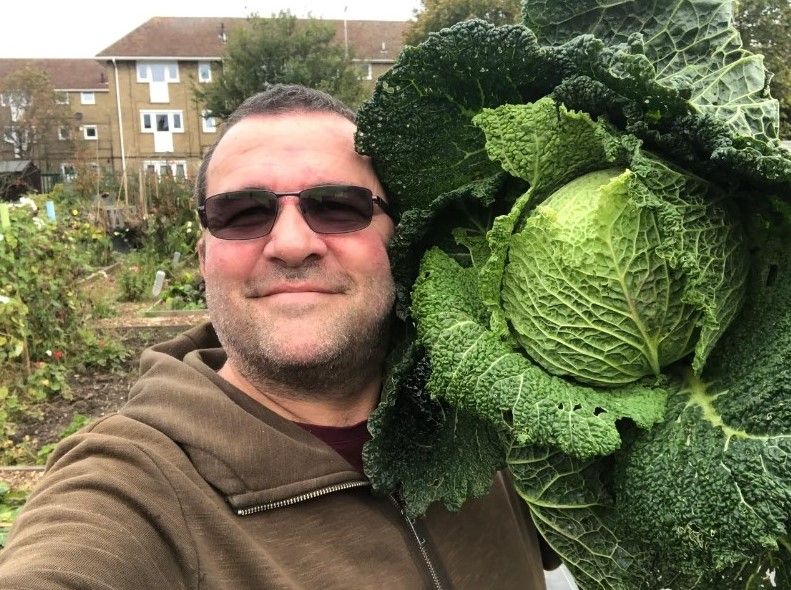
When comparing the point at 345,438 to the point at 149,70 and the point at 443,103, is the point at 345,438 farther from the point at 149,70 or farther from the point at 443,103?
the point at 149,70

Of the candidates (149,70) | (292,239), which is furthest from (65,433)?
(149,70)

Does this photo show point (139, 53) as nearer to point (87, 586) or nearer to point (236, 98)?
point (236, 98)

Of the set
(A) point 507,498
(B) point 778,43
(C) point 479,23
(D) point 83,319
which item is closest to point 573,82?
(C) point 479,23

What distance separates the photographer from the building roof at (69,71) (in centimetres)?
4244

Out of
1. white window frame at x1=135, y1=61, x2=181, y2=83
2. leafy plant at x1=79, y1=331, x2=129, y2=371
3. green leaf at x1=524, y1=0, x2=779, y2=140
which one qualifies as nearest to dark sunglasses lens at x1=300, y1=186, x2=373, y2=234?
green leaf at x1=524, y1=0, x2=779, y2=140

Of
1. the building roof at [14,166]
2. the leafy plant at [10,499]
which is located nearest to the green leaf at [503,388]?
the leafy plant at [10,499]

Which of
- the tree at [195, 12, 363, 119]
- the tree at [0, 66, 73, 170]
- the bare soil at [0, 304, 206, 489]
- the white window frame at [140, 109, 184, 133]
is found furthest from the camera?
the white window frame at [140, 109, 184, 133]

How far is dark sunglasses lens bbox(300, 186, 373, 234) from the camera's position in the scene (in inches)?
67.9

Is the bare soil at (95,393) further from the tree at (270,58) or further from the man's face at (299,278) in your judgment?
the tree at (270,58)

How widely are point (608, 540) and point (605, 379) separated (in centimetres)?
40

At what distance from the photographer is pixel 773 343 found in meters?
1.36

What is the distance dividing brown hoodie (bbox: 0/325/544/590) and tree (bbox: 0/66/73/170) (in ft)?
131

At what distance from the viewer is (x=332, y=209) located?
1.74 meters

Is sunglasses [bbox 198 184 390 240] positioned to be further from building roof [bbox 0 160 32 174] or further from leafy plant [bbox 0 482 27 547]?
building roof [bbox 0 160 32 174]
